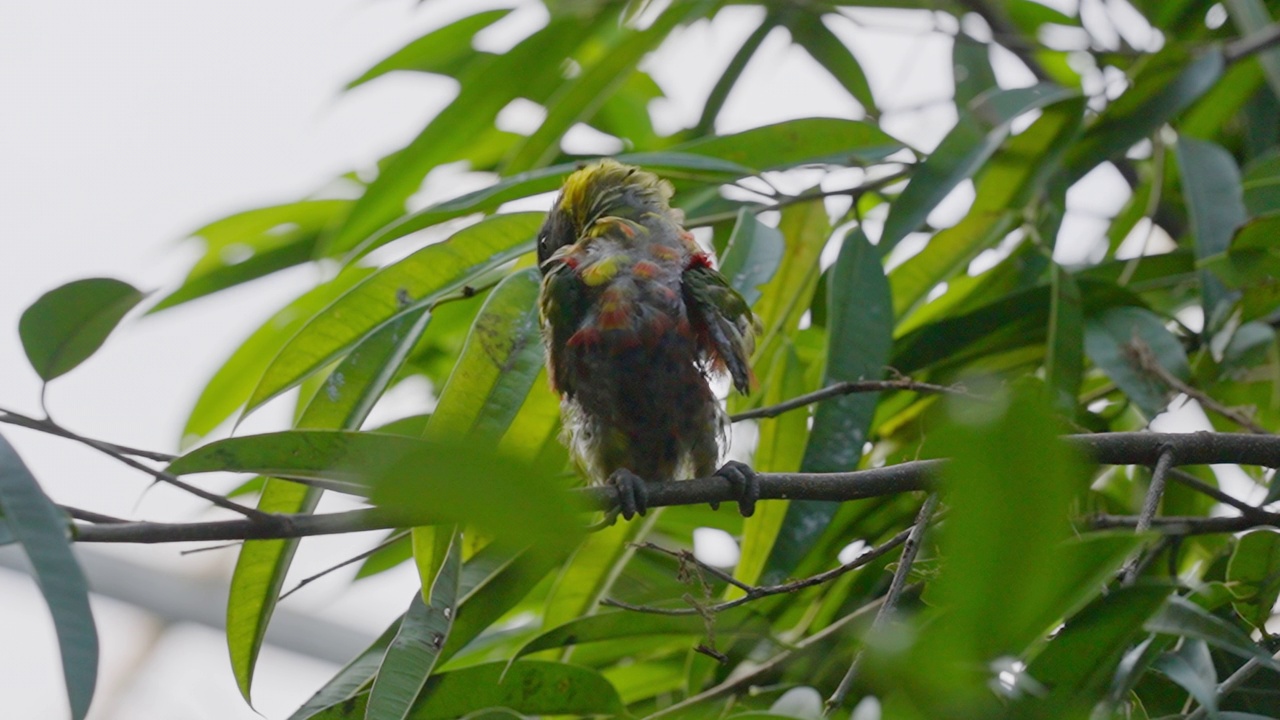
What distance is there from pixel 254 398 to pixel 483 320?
232 millimetres

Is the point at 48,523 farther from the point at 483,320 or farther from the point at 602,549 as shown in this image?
the point at 602,549

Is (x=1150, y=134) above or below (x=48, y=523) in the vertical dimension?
above

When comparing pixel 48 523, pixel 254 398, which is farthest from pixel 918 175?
pixel 48 523

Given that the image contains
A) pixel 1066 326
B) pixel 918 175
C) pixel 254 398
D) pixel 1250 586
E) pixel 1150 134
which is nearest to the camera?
pixel 1250 586

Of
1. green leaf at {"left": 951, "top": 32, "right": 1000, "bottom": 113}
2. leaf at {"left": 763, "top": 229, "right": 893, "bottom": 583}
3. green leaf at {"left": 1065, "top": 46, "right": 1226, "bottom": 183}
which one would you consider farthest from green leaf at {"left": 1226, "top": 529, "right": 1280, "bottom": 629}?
green leaf at {"left": 951, "top": 32, "right": 1000, "bottom": 113}

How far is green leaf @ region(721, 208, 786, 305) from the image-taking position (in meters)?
1.20

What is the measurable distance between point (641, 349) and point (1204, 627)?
632mm

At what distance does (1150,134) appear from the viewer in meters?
1.46

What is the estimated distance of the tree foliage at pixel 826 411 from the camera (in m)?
0.48

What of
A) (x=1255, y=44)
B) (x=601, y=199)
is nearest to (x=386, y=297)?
(x=601, y=199)

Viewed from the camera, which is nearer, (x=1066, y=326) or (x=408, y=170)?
(x=1066, y=326)

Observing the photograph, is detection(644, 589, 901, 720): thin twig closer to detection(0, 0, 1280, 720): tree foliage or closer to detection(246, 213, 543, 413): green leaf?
detection(0, 0, 1280, 720): tree foliage

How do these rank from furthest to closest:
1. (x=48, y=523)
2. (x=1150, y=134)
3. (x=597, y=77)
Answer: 1. (x=597, y=77)
2. (x=1150, y=134)
3. (x=48, y=523)

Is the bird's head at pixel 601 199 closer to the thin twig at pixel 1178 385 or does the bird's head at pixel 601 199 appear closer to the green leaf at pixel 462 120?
the green leaf at pixel 462 120
